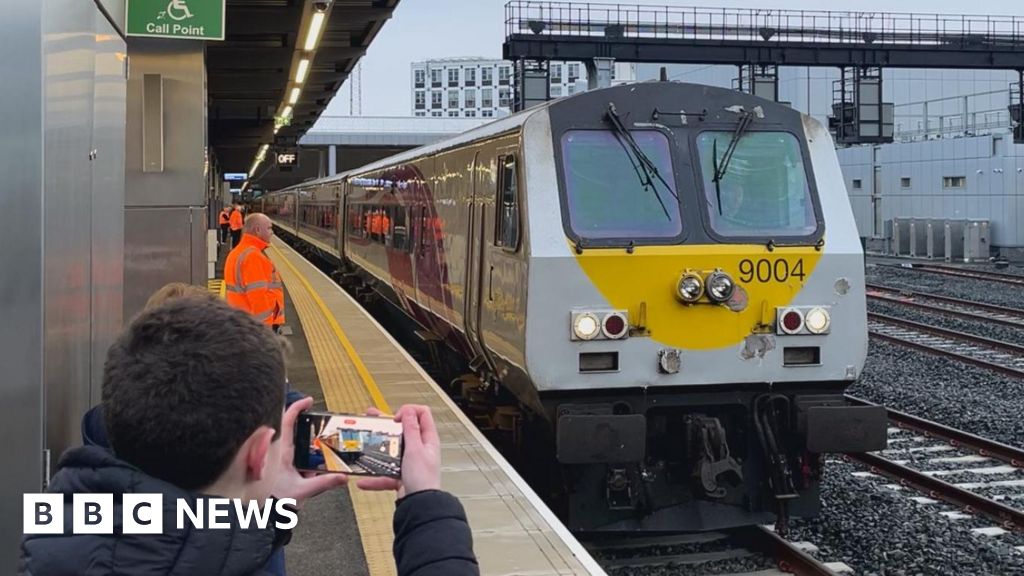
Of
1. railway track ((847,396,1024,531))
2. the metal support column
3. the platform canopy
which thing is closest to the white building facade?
the metal support column

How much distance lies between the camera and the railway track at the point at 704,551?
678 cm

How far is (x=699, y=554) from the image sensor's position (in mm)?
7086

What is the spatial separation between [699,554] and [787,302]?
5.66 feet

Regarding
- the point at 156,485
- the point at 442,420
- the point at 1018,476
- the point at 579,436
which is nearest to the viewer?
the point at 156,485

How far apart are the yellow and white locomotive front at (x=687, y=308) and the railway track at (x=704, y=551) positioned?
23 centimetres

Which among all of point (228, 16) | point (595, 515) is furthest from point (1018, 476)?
point (228, 16)

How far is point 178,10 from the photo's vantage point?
7.94 metres

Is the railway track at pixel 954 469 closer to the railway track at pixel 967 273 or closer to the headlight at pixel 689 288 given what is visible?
the headlight at pixel 689 288

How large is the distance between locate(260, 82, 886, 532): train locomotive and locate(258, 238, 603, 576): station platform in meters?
0.52

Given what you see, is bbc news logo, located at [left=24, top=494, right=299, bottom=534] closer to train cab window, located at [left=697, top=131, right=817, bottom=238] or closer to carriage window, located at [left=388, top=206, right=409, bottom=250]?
train cab window, located at [left=697, top=131, right=817, bottom=238]

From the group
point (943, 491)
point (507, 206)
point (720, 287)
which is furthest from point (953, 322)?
point (507, 206)

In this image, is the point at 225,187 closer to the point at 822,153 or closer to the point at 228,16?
the point at 228,16

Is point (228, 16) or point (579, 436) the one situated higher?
point (228, 16)

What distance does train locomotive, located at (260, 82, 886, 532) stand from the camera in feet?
22.4
